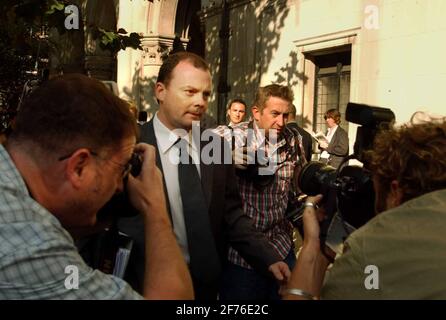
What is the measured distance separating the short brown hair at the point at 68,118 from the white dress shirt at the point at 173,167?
38.3 inches

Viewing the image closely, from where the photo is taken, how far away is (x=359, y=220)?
1812 millimetres

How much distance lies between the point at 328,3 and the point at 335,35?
56 centimetres

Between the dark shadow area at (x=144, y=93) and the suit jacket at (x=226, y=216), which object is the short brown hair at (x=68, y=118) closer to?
the suit jacket at (x=226, y=216)

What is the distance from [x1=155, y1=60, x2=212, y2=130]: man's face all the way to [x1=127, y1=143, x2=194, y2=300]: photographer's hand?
2.81 feet

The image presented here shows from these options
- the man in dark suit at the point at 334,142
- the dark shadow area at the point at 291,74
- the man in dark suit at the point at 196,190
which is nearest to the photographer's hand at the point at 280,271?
the man in dark suit at the point at 196,190

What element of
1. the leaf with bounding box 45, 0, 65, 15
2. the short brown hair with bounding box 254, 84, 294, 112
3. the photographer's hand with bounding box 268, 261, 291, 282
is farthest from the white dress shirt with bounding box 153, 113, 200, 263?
the leaf with bounding box 45, 0, 65, 15

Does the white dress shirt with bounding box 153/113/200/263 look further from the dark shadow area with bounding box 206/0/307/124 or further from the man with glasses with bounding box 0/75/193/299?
the dark shadow area with bounding box 206/0/307/124

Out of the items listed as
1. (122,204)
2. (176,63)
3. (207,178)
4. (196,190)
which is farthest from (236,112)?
(122,204)

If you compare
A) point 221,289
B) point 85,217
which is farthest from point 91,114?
point 221,289

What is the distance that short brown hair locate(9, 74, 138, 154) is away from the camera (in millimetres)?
1314

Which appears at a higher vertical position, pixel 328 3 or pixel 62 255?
pixel 328 3

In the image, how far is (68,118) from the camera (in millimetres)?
1322

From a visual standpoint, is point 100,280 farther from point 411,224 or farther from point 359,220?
point 359,220

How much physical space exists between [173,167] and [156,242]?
92cm
